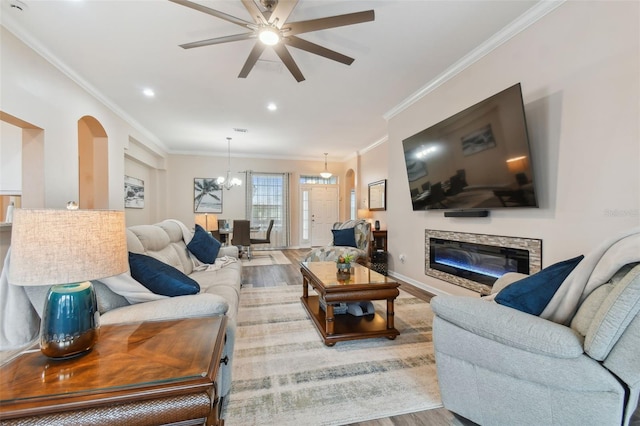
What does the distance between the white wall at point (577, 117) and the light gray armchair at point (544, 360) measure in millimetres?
1127

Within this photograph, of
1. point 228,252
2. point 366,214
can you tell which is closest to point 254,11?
point 228,252

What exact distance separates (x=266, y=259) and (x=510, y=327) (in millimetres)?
5708

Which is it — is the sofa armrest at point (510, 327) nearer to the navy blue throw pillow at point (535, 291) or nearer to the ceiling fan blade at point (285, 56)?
the navy blue throw pillow at point (535, 291)

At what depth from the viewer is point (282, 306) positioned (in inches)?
128

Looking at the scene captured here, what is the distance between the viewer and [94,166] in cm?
432

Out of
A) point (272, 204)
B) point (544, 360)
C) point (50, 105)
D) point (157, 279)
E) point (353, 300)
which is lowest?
point (353, 300)

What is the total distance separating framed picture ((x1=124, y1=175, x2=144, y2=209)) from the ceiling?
138 centimetres

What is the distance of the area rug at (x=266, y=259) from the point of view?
19.6 feet

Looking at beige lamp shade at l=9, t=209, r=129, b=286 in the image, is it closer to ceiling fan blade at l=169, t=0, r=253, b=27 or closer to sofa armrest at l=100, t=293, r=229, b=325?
sofa armrest at l=100, t=293, r=229, b=325

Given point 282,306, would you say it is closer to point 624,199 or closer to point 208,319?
point 208,319

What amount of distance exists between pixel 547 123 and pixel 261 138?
5210 mm

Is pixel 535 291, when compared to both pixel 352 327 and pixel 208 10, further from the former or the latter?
pixel 208 10

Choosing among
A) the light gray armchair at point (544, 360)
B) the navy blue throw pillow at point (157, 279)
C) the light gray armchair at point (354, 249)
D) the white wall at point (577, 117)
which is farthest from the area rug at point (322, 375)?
the light gray armchair at point (354, 249)

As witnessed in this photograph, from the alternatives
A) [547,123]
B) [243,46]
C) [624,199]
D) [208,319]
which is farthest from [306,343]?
[243,46]
